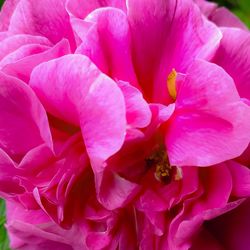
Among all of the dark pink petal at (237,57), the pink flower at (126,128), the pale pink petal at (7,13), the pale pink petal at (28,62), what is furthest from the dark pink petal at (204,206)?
the pale pink petal at (7,13)

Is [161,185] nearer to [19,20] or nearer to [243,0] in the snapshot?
[19,20]

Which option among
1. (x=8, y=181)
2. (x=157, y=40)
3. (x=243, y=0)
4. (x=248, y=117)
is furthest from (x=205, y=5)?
(x=243, y=0)

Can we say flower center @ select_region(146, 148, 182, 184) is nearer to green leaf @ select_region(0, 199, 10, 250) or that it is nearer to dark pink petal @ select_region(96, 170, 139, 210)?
dark pink petal @ select_region(96, 170, 139, 210)

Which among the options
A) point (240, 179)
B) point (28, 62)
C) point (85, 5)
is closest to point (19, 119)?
point (28, 62)

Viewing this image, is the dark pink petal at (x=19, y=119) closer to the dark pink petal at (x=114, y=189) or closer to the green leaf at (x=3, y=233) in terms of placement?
the dark pink petal at (x=114, y=189)

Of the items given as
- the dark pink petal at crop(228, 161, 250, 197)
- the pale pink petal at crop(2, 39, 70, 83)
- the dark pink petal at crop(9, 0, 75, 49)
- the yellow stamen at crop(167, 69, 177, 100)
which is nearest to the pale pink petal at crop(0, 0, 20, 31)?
the dark pink petal at crop(9, 0, 75, 49)

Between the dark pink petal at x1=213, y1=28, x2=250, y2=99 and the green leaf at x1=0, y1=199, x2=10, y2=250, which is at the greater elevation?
the dark pink petal at x1=213, y1=28, x2=250, y2=99

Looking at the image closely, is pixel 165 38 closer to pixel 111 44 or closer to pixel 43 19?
pixel 111 44
